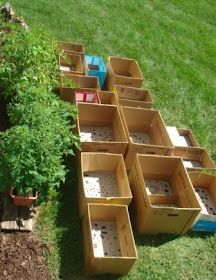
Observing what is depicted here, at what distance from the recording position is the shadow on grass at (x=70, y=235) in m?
3.89

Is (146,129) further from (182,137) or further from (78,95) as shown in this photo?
(78,95)

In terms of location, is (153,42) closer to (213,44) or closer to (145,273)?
(213,44)

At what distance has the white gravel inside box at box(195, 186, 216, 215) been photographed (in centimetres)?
478

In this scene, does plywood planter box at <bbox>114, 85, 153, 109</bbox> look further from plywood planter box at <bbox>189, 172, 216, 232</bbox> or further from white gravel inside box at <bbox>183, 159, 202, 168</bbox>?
plywood planter box at <bbox>189, 172, 216, 232</bbox>

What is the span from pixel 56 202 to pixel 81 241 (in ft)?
1.86

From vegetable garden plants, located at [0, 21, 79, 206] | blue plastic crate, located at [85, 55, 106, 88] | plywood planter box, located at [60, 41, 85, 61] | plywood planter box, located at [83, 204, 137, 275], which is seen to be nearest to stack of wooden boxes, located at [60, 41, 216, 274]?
plywood planter box, located at [83, 204, 137, 275]

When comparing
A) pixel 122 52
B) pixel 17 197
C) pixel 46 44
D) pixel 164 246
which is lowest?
pixel 164 246

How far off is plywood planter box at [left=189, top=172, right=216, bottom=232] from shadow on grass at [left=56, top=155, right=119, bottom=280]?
1294 millimetres

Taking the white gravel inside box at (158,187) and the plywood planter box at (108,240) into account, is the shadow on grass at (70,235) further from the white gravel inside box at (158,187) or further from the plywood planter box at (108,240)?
the white gravel inside box at (158,187)

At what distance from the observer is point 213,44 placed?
29.5 ft

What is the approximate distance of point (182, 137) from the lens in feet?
19.1

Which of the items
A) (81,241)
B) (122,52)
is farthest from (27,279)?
(122,52)

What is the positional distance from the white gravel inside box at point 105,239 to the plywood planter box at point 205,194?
99 cm

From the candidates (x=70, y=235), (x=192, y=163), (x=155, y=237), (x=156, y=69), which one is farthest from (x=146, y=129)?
(x=156, y=69)
